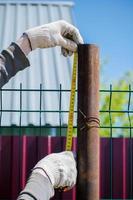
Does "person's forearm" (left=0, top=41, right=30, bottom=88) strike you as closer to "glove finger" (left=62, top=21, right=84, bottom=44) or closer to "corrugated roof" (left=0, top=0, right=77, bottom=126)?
"glove finger" (left=62, top=21, right=84, bottom=44)

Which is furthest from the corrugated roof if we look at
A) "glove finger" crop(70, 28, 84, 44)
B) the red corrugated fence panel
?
"glove finger" crop(70, 28, 84, 44)

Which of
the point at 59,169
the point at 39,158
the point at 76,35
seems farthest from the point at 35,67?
the point at 59,169

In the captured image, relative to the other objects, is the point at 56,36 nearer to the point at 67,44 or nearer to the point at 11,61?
the point at 67,44

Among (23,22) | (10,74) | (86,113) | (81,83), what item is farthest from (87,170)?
(23,22)

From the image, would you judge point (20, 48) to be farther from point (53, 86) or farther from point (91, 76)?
point (53, 86)

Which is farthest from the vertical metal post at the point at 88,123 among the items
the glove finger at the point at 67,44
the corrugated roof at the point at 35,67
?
the corrugated roof at the point at 35,67

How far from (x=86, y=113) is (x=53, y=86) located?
7.83 meters

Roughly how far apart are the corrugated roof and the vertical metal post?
6.08 metres

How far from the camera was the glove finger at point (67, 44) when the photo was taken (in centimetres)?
254

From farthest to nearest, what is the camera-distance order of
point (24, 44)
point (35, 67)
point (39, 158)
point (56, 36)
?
point (35, 67), point (39, 158), point (56, 36), point (24, 44)

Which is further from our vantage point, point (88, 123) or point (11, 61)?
point (88, 123)

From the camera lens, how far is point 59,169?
7.29 ft

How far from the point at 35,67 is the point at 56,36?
874 centimetres

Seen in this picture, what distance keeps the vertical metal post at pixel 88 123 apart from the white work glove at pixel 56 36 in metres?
0.07
